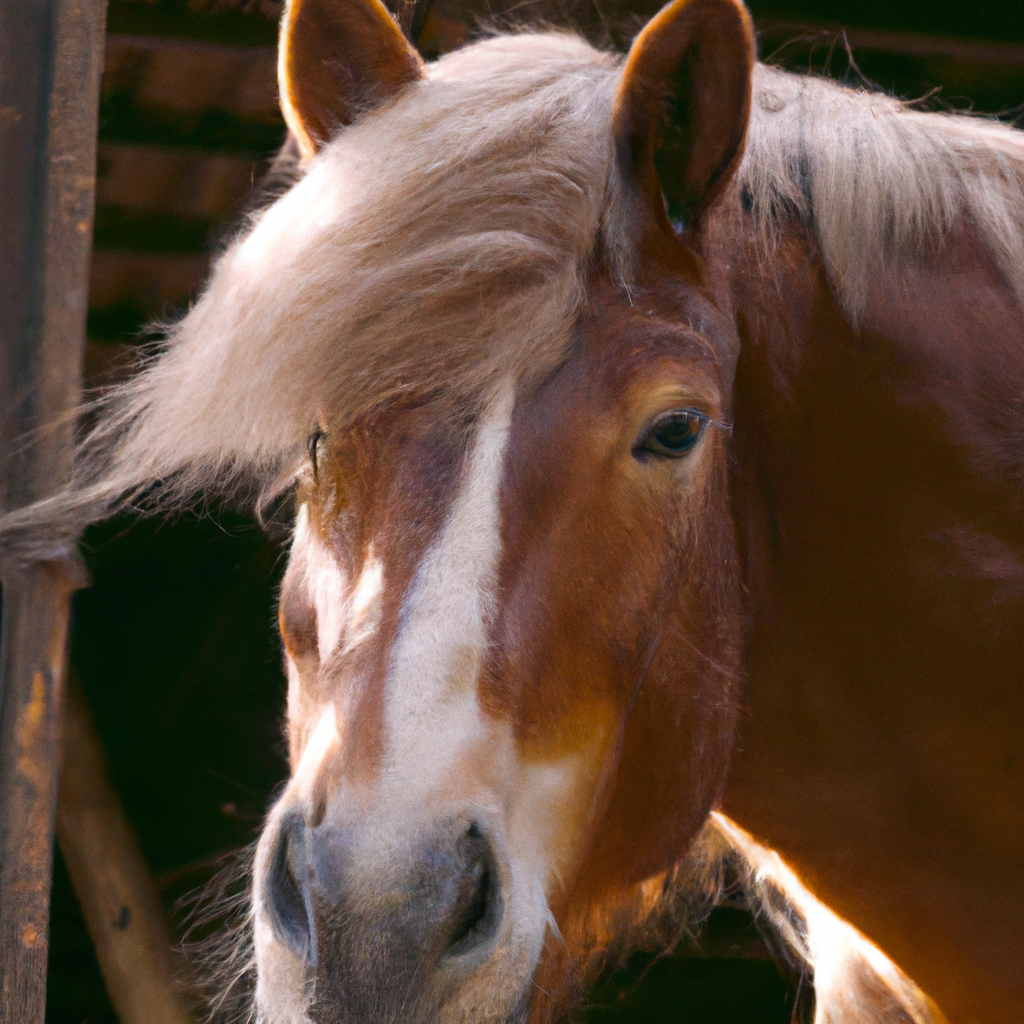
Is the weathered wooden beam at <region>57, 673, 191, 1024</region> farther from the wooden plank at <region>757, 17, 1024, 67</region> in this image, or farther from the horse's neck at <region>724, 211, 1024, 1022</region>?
the wooden plank at <region>757, 17, 1024, 67</region>

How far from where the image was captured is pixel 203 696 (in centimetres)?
354

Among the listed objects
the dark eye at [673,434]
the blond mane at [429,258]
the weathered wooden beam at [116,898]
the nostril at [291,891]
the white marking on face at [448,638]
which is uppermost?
the blond mane at [429,258]

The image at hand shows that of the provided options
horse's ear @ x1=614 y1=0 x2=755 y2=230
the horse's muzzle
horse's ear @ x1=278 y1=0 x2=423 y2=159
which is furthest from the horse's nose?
horse's ear @ x1=278 y1=0 x2=423 y2=159

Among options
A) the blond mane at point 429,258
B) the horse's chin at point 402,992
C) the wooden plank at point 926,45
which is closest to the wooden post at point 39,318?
the blond mane at point 429,258

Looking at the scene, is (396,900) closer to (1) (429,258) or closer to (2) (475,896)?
(2) (475,896)

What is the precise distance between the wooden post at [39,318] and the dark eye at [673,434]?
1.14 m

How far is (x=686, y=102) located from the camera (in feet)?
4.35

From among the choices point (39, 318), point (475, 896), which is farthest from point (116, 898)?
point (475, 896)

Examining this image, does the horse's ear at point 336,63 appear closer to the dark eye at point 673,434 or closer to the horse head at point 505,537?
the horse head at point 505,537

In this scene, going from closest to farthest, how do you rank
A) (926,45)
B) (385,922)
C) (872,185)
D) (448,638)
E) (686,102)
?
1. (385,922)
2. (448,638)
3. (686,102)
4. (872,185)
5. (926,45)

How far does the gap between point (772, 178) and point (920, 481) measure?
489mm

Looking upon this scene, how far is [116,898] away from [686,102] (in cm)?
233

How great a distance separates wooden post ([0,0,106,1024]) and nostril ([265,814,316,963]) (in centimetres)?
103

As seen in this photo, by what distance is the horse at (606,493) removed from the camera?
1.03 m
